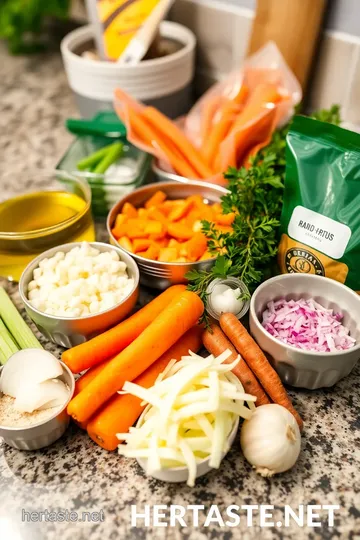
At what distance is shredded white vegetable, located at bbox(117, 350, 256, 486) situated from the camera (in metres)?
0.74

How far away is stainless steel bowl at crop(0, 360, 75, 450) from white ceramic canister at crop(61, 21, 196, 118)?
0.86 m

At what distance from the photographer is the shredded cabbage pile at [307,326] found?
90cm

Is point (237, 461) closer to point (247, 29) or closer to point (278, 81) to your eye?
point (278, 81)

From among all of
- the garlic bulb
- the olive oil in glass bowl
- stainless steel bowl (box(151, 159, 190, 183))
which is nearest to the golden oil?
the olive oil in glass bowl

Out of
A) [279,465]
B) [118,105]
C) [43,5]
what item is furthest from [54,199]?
[43,5]

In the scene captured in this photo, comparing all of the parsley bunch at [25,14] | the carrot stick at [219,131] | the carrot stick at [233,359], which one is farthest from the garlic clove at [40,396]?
the parsley bunch at [25,14]

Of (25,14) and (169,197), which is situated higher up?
(25,14)

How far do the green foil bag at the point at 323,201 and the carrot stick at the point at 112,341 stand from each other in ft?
0.87

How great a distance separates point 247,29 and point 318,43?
0.79 ft

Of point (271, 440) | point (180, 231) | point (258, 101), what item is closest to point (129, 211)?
point (180, 231)

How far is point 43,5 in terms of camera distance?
5.91ft

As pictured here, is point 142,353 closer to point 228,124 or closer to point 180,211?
point 180,211

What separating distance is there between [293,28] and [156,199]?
22.8 inches

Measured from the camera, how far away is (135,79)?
4.54 feet
